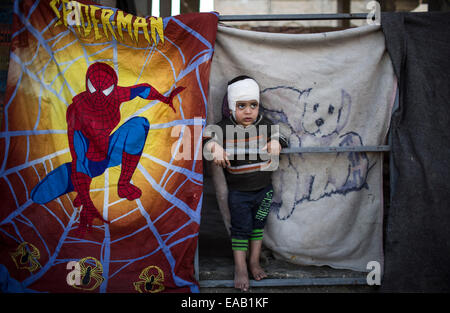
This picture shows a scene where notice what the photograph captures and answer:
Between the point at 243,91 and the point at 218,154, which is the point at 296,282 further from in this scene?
the point at 243,91

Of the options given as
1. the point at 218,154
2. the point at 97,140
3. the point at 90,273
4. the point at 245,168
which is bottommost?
the point at 90,273

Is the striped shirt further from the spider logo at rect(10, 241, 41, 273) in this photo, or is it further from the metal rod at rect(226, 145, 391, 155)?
the spider logo at rect(10, 241, 41, 273)

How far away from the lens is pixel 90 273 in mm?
2348

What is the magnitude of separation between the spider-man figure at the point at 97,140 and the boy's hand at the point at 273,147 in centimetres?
74

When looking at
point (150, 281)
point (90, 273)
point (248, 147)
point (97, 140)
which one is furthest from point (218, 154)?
point (90, 273)

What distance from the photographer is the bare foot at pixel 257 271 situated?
246 cm

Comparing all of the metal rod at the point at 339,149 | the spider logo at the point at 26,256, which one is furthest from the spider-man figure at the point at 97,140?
the metal rod at the point at 339,149

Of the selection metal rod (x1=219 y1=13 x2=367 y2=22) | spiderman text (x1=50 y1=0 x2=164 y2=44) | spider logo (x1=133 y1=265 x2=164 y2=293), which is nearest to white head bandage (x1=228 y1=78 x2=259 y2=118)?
metal rod (x1=219 y1=13 x2=367 y2=22)

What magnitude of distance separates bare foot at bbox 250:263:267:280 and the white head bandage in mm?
1176

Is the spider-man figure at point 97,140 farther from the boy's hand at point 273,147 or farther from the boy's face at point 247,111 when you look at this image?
the boy's hand at point 273,147

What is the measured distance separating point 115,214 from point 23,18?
5.05ft

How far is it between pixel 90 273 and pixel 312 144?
1.87 metres

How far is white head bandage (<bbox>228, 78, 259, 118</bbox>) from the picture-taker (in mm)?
2369
